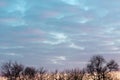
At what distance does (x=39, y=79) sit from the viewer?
19975 centimetres

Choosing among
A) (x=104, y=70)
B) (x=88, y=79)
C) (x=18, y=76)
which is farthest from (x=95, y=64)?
(x=18, y=76)

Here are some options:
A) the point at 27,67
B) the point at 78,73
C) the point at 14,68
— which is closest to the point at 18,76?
the point at 14,68

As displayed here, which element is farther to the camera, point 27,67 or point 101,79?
point 27,67

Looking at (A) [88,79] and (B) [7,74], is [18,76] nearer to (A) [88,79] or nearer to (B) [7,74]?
(B) [7,74]

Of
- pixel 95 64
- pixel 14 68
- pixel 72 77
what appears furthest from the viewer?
pixel 72 77

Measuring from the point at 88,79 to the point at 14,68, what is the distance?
34.8 meters

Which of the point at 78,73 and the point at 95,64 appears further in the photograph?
the point at 78,73

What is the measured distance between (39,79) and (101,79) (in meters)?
35.9

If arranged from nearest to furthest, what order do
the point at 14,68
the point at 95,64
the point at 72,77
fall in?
the point at 95,64
the point at 14,68
the point at 72,77

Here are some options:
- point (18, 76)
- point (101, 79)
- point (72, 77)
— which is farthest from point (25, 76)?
point (101, 79)

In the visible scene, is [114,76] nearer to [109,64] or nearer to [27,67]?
[109,64]

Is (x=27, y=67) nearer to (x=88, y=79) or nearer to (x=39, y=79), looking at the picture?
(x=39, y=79)

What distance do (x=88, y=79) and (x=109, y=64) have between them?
21.0 m

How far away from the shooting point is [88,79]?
190 m
